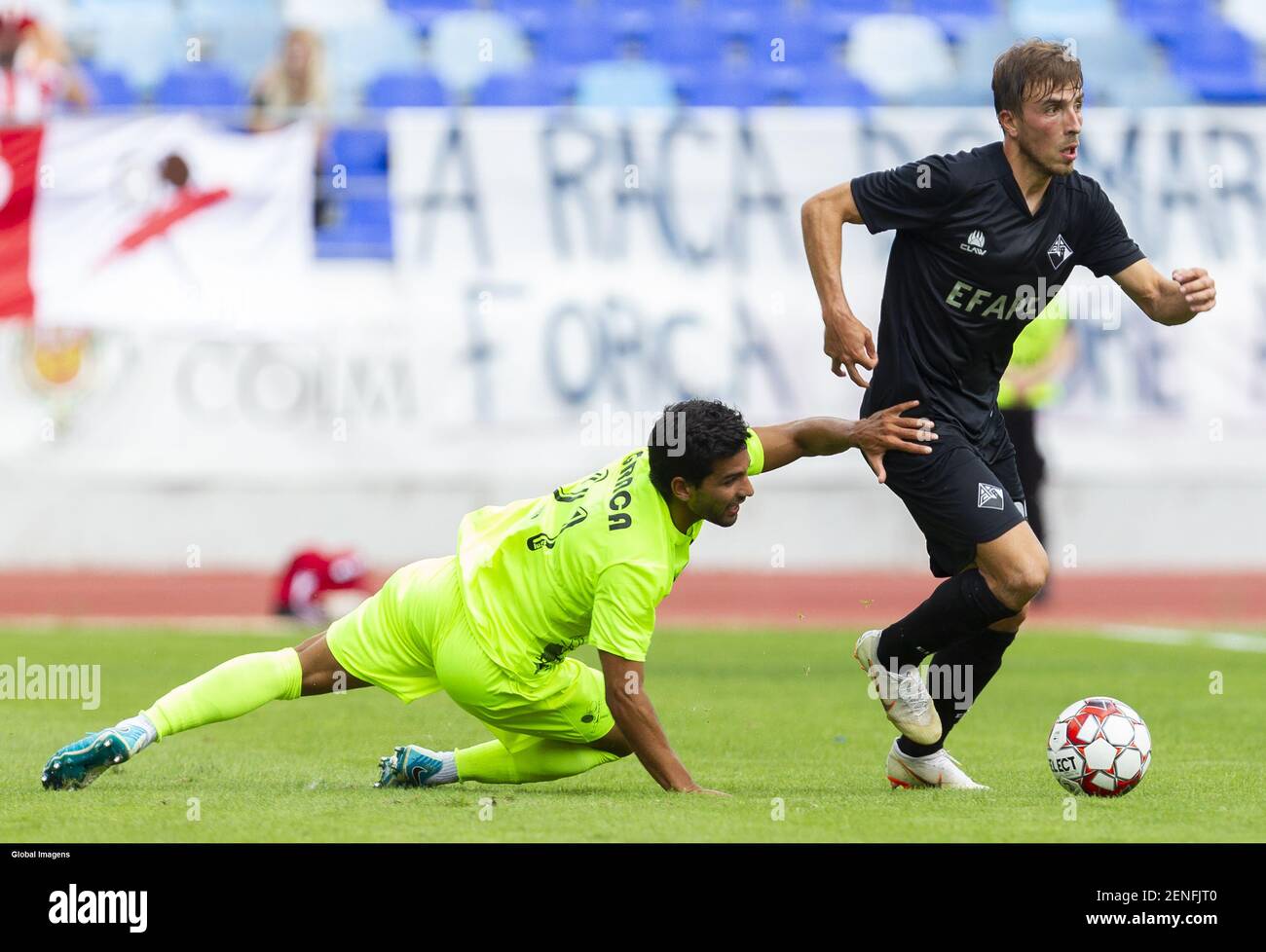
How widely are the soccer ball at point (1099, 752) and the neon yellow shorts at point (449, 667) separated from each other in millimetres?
1494

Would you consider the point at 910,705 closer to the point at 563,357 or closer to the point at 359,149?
the point at 563,357

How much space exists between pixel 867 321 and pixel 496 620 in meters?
10.2

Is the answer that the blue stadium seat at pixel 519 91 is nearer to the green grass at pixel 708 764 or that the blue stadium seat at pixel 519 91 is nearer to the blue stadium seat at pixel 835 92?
the blue stadium seat at pixel 835 92

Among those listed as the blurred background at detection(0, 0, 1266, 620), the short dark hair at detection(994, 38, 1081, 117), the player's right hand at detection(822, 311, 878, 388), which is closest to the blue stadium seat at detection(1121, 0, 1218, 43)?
the blurred background at detection(0, 0, 1266, 620)

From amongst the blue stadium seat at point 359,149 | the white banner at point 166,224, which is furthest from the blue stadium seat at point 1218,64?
the white banner at point 166,224

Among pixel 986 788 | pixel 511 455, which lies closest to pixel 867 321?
pixel 511 455

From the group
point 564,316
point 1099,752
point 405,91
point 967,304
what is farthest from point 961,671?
point 405,91

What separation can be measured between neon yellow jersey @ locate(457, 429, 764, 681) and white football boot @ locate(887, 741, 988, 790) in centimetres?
110

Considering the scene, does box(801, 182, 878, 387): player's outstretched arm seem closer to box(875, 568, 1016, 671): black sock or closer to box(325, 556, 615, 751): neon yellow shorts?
box(875, 568, 1016, 671): black sock

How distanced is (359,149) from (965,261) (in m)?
11.2

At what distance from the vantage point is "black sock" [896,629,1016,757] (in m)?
6.26

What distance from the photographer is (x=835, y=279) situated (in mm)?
5844

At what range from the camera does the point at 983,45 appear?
1848 centimetres

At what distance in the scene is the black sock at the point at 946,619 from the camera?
19.5 feet
